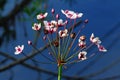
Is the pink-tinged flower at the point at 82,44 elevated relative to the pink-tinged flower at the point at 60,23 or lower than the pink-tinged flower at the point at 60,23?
lower

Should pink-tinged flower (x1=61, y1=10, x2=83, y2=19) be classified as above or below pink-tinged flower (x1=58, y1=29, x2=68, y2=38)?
above

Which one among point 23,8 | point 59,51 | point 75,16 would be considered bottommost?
point 59,51

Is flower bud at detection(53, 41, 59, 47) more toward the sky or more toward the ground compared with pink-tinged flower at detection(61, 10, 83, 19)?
more toward the ground

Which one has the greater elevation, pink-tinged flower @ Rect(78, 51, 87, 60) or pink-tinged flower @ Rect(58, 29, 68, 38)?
pink-tinged flower @ Rect(58, 29, 68, 38)

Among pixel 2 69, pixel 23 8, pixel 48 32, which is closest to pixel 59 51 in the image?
pixel 48 32

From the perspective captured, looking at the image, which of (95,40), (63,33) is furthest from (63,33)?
(95,40)

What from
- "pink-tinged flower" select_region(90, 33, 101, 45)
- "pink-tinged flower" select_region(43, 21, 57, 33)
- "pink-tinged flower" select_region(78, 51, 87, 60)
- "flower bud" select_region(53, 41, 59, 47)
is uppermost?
"pink-tinged flower" select_region(43, 21, 57, 33)

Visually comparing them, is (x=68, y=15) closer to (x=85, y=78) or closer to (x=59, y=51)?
(x=59, y=51)

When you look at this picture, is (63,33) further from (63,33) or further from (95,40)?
(95,40)

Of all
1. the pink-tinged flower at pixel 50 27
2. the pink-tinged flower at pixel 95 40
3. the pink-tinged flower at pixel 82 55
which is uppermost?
the pink-tinged flower at pixel 50 27

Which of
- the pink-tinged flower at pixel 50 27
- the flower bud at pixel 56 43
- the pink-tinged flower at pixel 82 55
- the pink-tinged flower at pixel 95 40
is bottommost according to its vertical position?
the pink-tinged flower at pixel 82 55

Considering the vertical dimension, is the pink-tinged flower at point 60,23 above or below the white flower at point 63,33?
above
